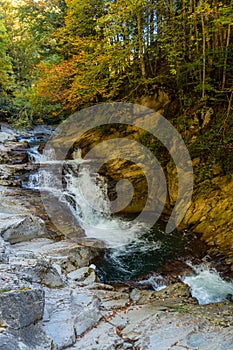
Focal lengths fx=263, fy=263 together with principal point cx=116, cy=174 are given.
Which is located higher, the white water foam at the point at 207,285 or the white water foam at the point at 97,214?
the white water foam at the point at 97,214

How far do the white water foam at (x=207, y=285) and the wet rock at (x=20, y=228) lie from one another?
3.38m

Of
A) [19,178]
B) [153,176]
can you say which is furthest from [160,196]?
[19,178]

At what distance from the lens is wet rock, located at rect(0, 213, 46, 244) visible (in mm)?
5445

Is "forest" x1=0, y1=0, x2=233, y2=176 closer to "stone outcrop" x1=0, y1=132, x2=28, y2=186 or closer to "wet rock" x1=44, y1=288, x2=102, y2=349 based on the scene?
"stone outcrop" x1=0, y1=132, x2=28, y2=186

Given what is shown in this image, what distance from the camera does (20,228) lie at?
224 inches

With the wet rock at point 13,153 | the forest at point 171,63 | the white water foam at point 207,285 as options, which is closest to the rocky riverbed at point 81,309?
the white water foam at point 207,285

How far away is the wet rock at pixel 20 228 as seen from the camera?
5445mm

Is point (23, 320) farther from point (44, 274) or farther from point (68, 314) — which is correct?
point (44, 274)

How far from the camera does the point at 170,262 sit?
6.08 metres

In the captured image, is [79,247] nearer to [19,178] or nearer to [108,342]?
[108,342]

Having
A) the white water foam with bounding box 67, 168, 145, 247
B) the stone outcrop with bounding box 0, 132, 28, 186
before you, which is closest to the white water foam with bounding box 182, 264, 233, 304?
the white water foam with bounding box 67, 168, 145, 247

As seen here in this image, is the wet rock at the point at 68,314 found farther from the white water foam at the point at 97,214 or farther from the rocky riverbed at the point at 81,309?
the white water foam at the point at 97,214

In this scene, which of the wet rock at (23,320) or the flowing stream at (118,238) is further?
the flowing stream at (118,238)

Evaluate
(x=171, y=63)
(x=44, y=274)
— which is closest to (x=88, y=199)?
(x=44, y=274)
